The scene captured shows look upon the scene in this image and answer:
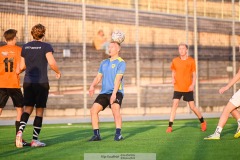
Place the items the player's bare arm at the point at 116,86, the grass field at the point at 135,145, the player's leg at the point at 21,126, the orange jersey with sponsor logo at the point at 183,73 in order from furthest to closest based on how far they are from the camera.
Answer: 1. the orange jersey with sponsor logo at the point at 183,73
2. the player's bare arm at the point at 116,86
3. the player's leg at the point at 21,126
4. the grass field at the point at 135,145

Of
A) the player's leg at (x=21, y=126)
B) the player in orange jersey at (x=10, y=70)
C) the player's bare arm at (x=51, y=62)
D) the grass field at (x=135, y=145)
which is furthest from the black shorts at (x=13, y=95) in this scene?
the player's bare arm at (x=51, y=62)

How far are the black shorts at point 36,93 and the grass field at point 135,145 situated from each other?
721mm

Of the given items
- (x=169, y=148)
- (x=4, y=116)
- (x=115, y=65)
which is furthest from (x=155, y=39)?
(x=169, y=148)

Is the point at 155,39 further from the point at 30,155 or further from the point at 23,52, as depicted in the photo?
the point at 30,155

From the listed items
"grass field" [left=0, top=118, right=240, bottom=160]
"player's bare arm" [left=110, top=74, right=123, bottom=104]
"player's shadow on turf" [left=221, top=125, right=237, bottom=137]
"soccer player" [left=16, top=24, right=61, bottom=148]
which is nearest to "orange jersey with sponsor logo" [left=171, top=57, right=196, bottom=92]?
"grass field" [left=0, top=118, right=240, bottom=160]

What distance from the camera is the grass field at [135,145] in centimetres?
998

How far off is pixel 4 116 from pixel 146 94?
4.47 metres

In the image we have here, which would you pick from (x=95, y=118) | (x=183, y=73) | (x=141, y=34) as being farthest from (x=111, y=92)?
(x=141, y=34)

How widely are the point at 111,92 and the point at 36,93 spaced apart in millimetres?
1551

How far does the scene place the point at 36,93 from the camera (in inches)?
455

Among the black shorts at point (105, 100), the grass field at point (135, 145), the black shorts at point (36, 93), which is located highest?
the black shorts at point (36, 93)

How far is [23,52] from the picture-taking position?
38.2 ft

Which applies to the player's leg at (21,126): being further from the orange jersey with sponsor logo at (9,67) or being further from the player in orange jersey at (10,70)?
the orange jersey with sponsor logo at (9,67)

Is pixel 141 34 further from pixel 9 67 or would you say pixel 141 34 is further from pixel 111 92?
pixel 9 67
